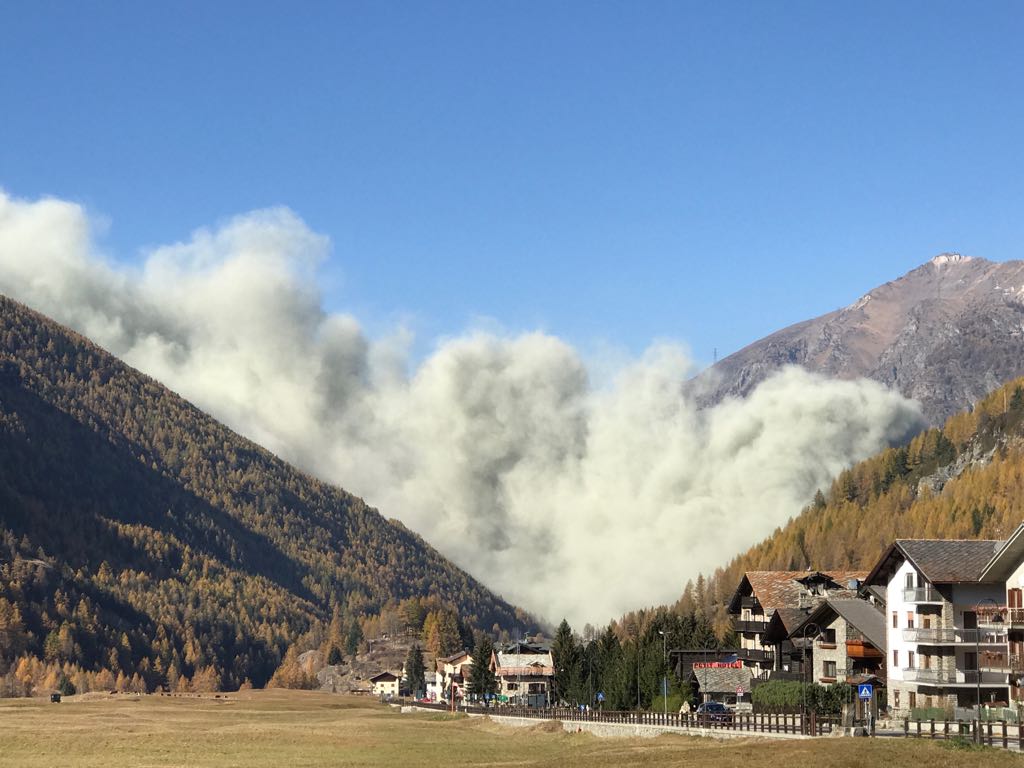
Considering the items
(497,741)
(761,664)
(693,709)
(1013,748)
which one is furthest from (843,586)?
(1013,748)

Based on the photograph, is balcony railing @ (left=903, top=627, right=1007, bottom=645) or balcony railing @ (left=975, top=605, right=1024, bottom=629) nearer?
balcony railing @ (left=975, top=605, right=1024, bottom=629)

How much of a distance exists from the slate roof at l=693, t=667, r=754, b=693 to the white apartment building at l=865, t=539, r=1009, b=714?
3577cm

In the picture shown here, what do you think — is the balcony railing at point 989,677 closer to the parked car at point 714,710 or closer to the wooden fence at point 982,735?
the parked car at point 714,710

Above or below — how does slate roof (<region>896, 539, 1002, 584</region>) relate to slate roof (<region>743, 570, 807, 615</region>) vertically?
below

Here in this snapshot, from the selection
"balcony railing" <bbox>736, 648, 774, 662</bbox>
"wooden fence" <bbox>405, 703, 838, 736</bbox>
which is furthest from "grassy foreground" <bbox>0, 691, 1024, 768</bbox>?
"balcony railing" <bbox>736, 648, 774, 662</bbox>

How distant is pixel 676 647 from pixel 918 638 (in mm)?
68090

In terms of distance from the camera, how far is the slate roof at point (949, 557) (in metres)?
131

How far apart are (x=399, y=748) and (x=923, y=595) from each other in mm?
47156

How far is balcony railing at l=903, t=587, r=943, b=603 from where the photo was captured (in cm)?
13200

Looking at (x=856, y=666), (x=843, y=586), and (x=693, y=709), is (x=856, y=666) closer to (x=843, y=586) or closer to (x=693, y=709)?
(x=693, y=709)

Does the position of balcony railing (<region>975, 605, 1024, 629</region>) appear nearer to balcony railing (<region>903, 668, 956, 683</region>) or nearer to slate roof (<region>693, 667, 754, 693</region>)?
balcony railing (<region>903, 668, 956, 683</region>)

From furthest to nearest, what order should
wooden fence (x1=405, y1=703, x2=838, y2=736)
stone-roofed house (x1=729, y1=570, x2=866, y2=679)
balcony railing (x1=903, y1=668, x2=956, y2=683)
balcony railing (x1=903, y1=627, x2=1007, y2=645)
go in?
stone-roofed house (x1=729, y1=570, x2=866, y2=679), balcony railing (x1=903, y1=668, x2=956, y2=683), balcony railing (x1=903, y1=627, x2=1007, y2=645), wooden fence (x1=405, y1=703, x2=838, y2=736)

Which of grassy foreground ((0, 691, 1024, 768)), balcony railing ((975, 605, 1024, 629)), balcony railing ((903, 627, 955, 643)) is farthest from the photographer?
balcony railing ((903, 627, 955, 643))

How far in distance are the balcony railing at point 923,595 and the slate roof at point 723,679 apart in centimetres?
4110
